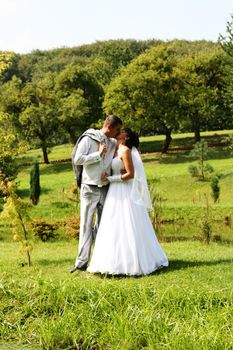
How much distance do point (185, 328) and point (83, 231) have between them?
356cm

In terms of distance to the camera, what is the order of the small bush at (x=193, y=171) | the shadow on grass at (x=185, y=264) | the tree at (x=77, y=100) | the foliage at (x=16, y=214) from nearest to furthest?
1. the shadow on grass at (x=185, y=264)
2. the foliage at (x=16, y=214)
3. the small bush at (x=193, y=171)
4. the tree at (x=77, y=100)

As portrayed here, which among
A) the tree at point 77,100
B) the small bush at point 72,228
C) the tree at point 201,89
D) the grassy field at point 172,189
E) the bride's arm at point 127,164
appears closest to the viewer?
the bride's arm at point 127,164

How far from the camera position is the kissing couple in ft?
28.6

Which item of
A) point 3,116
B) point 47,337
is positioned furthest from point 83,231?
point 3,116

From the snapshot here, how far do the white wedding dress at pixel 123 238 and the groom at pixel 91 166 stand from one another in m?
0.19

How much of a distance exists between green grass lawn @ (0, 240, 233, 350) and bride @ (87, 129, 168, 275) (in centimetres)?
40

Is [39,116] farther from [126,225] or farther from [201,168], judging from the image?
[126,225]

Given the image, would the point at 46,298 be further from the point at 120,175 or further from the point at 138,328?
the point at 120,175

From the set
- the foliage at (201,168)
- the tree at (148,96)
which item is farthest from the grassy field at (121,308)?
the tree at (148,96)

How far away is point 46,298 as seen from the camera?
23.5ft

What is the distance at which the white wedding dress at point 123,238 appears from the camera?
8688 millimetres

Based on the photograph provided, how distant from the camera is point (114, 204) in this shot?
8.96 metres

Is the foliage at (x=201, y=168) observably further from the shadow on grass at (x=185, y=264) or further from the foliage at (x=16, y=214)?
the foliage at (x=16, y=214)

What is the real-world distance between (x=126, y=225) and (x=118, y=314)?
2.55m
